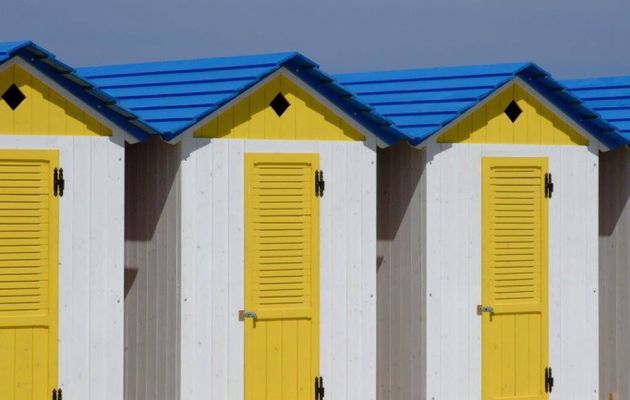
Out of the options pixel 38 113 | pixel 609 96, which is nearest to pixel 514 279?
pixel 609 96

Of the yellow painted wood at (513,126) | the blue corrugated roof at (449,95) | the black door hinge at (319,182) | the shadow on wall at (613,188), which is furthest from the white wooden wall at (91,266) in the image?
the shadow on wall at (613,188)

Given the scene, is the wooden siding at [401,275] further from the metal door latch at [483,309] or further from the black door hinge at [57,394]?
the black door hinge at [57,394]

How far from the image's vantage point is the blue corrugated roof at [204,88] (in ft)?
39.2

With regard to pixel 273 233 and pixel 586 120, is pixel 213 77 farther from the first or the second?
pixel 586 120

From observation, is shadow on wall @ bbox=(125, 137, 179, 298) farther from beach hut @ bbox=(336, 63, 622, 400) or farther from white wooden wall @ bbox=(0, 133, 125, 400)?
beach hut @ bbox=(336, 63, 622, 400)

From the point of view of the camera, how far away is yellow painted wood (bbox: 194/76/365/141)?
12.1 metres

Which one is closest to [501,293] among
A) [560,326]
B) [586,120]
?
[560,326]

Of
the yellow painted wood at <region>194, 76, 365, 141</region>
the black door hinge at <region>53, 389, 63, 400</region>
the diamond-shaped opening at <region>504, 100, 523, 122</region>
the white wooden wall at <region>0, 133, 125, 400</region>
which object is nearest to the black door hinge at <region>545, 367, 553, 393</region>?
the diamond-shaped opening at <region>504, 100, 523, 122</region>

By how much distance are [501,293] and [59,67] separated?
405 cm

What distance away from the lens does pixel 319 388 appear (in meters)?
12.5

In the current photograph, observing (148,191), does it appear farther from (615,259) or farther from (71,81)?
(615,259)

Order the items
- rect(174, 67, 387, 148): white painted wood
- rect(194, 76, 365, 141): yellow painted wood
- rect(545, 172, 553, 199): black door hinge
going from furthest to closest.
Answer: rect(545, 172, 553, 199): black door hinge
rect(194, 76, 365, 141): yellow painted wood
rect(174, 67, 387, 148): white painted wood

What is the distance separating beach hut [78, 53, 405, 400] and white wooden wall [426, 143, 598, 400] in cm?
58

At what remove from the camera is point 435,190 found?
13039 mm
